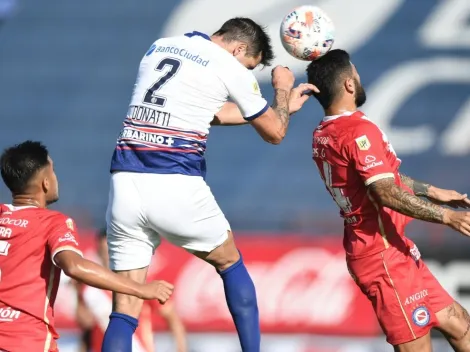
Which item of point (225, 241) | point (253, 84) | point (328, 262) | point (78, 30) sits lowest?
point (328, 262)

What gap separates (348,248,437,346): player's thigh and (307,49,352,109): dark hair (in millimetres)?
930

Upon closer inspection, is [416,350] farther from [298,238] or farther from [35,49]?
[35,49]

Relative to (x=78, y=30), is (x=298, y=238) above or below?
below

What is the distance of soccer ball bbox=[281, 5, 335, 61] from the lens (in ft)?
18.1

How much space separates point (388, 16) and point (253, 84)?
7.21 m

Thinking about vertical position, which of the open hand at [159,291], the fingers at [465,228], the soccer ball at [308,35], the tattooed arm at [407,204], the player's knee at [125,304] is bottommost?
the player's knee at [125,304]

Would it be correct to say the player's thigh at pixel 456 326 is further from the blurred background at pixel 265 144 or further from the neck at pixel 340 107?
the blurred background at pixel 265 144

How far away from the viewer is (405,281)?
203 inches

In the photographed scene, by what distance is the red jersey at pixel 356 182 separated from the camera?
5164mm


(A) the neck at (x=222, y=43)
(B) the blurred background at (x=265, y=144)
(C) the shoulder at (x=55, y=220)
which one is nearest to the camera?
(C) the shoulder at (x=55, y=220)

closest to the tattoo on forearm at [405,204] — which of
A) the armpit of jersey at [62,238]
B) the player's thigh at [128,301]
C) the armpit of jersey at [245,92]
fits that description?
the armpit of jersey at [245,92]

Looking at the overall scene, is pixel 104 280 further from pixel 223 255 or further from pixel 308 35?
pixel 308 35

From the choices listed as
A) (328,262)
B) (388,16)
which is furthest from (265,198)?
(388,16)

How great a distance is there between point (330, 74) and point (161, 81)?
→ 3.31 ft
